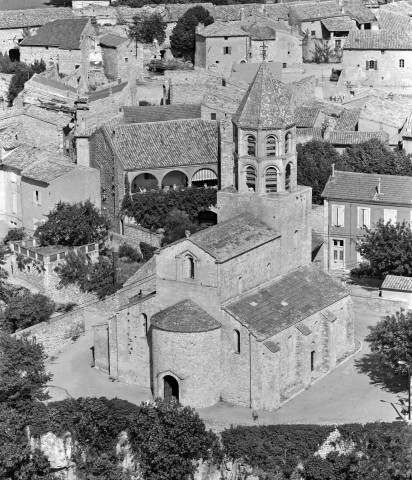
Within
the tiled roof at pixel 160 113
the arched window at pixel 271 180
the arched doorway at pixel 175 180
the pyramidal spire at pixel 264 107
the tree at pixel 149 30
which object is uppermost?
the pyramidal spire at pixel 264 107

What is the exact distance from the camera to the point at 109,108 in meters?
79.3

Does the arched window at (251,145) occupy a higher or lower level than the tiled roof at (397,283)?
higher

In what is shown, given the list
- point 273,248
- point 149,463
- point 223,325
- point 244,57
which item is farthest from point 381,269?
point 244,57

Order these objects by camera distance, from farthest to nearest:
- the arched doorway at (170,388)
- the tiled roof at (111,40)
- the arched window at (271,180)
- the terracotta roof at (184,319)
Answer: the tiled roof at (111,40) < the arched window at (271,180) < the arched doorway at (170,388) < the terracotta roof at (184,319)

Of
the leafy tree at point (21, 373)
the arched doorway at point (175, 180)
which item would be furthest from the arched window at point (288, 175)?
the arched doorway at point (175, 180)

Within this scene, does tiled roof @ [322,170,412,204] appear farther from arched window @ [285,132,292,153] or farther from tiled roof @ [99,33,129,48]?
tiled roof @ [99,33,129,48]

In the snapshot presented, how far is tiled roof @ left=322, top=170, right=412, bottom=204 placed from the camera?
6650cm

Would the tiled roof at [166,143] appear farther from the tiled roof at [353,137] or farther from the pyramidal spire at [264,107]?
the pyramidal spire at [264,107]

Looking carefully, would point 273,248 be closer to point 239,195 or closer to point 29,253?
point 239,195

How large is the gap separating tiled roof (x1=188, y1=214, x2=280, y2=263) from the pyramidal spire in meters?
3.76

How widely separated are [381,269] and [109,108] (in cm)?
2207

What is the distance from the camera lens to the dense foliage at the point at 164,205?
229ft

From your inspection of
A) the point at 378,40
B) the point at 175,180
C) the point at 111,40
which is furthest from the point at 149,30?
the point at 175,180

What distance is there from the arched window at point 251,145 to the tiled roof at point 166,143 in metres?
14.5
